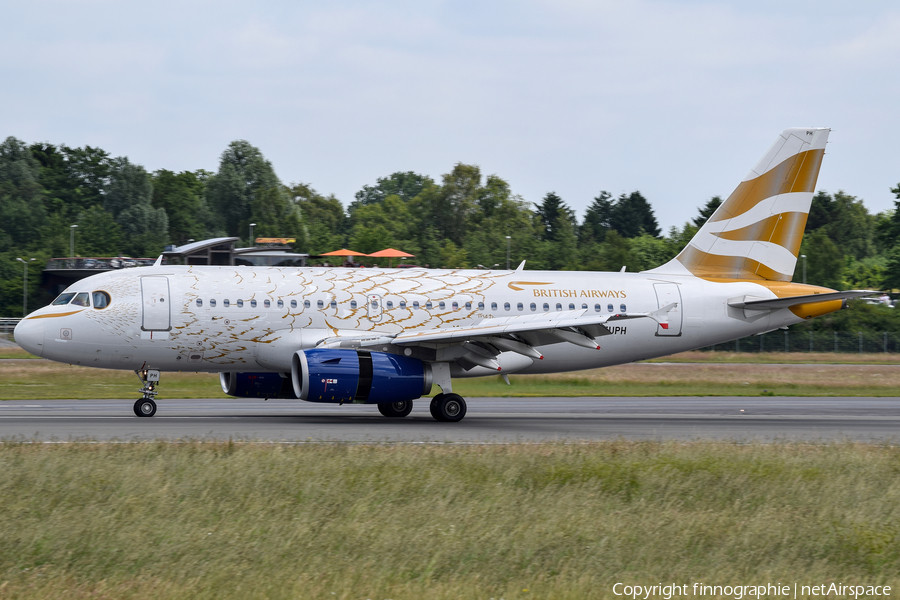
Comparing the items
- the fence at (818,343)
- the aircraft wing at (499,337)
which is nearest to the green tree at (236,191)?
the fence at (818,343)

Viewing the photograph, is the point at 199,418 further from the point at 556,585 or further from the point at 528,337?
the point at 556,585

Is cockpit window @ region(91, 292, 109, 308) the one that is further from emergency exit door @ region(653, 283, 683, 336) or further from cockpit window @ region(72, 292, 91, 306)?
emergency exit door @ region(653, 283, 683, 336)

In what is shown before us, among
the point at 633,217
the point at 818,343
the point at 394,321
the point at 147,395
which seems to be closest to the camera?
the point at 147,395

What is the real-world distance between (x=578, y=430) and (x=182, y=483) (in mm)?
11224

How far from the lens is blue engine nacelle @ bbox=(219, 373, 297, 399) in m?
24.5

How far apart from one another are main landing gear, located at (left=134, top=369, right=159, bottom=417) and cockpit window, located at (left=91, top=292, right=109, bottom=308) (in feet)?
5.86

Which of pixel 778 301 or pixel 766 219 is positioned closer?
pixel 778 301

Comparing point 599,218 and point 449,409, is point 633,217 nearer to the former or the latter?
point 599,218

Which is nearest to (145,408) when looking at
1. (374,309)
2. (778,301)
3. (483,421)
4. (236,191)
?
(374,309)

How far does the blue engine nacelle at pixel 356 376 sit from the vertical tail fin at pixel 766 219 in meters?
9.90

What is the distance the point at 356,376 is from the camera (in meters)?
21.7

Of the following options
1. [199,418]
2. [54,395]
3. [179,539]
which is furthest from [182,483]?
[54,395]

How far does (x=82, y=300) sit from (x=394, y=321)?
752 cm

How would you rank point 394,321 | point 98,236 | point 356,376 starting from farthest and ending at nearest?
1. point 98,236
2. point 394,321
3. point 356,376
